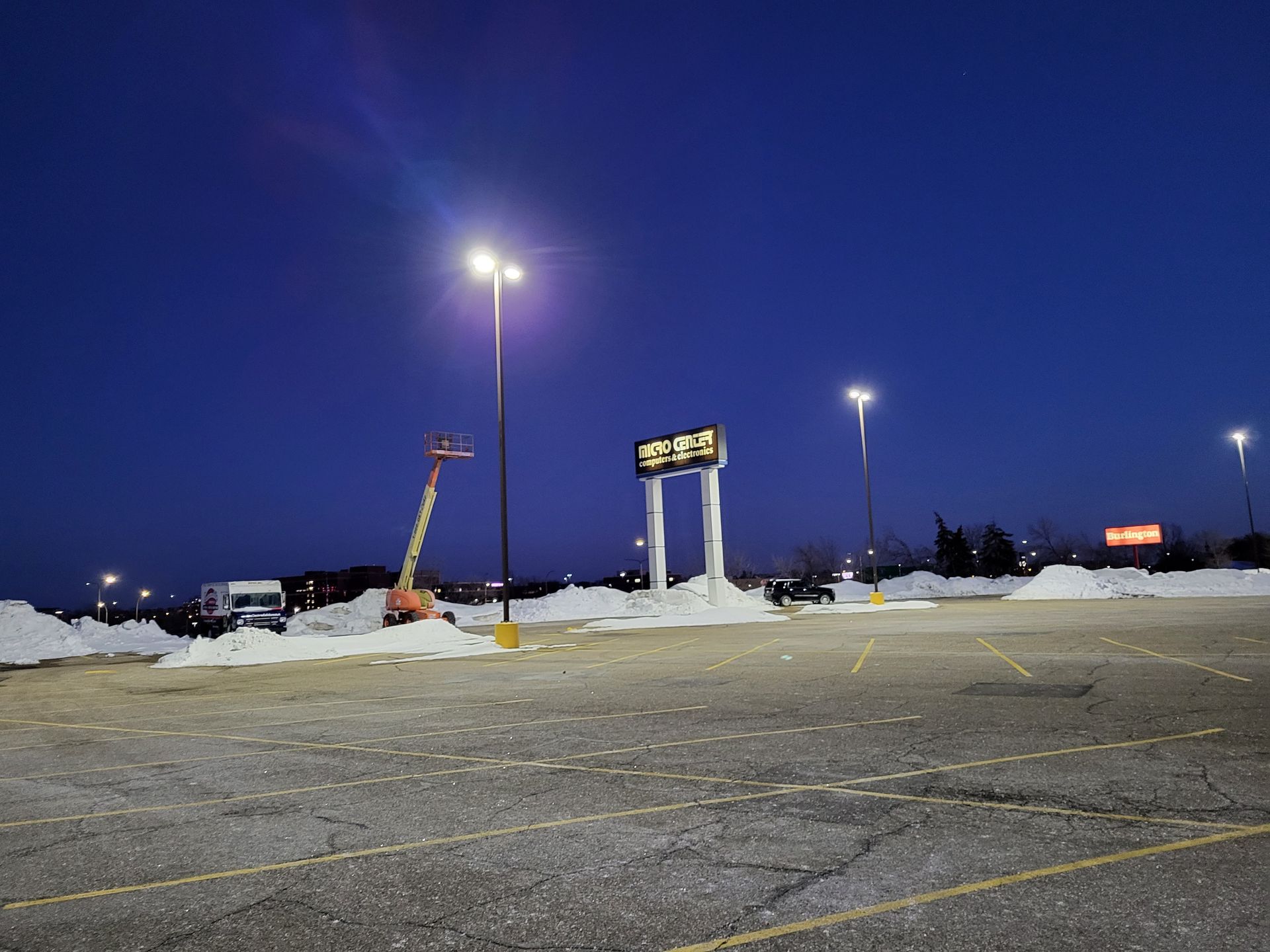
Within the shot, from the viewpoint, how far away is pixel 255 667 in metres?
20.5

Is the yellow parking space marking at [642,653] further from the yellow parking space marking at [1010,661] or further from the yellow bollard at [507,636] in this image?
the yellow parking space marking at [1010,661]


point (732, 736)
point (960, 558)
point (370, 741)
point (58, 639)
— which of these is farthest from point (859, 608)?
point (960, 558)

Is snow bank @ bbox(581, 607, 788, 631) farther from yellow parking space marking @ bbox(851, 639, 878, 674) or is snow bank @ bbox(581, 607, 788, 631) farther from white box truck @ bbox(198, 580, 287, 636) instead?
white box truck @ bbox(198, 580, 287, 636)

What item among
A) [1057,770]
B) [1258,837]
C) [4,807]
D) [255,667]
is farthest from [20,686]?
[1258,837]

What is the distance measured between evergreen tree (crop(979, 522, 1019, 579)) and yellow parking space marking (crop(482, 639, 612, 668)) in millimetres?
92491

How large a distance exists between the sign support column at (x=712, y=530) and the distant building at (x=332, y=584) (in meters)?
112

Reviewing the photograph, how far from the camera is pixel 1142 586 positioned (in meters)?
47.2

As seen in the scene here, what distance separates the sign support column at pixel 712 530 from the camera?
136 ft

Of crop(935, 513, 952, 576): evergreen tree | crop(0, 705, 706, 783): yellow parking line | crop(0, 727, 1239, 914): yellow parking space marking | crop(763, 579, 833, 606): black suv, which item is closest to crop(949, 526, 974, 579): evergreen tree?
crop(935, 513, 952, 576): evergreen tree

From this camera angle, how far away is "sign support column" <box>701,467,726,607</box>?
41.5 meters

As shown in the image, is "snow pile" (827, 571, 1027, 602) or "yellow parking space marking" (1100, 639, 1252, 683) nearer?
"yellow parking space marking" (1100, 639, 1252, 683)

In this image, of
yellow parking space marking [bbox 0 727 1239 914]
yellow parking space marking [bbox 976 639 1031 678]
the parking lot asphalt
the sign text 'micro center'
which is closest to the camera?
the parking lot asphalt

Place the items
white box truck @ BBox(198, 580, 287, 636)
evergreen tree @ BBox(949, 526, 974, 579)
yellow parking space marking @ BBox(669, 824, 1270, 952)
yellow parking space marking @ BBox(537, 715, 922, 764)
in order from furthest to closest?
evergreen tree @ BBox(949, 526, 974, 579) → white box truck @ BBox(198, 580, 287, 636) → yellow parking space marking @ BBox(537, 715, 922, 764) → yellow parking space marking @ BBox(669, 824, 1270, 952)

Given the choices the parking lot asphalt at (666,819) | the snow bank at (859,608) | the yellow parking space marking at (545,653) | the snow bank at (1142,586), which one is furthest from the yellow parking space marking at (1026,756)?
the snow bank at (1142,586)
